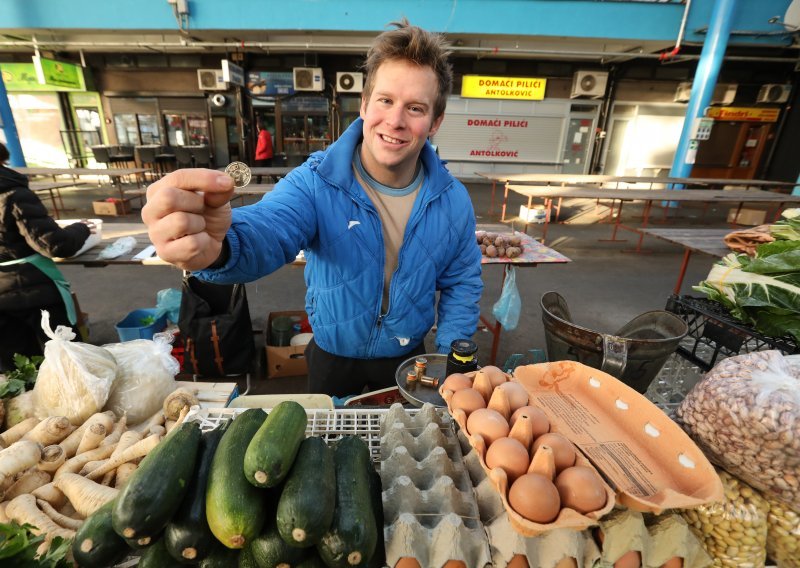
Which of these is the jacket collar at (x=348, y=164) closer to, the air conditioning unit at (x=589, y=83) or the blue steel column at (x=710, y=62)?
the blue steel column at (x=710, y=62)

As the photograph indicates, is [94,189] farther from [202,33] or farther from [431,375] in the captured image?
[431,375]

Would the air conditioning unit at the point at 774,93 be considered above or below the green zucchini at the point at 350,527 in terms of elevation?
above

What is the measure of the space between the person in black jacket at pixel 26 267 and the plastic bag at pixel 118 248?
0.41m

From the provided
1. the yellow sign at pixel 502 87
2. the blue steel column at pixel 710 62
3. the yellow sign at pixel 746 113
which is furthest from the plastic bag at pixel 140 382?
the yellow sign at pixel 746 113

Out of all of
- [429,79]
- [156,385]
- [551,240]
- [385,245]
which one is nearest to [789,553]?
[385,245]

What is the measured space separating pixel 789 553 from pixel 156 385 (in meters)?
2.61

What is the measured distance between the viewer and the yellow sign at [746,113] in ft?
49.7

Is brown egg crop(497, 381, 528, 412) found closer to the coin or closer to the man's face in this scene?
the man's face

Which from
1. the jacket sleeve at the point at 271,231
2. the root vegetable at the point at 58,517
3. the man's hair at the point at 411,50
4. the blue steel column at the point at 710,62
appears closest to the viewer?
the jacket sleeve at the point at 271,231

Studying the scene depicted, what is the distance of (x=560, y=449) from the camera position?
96 cm

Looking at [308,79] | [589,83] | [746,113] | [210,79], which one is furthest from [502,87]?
[210,79]

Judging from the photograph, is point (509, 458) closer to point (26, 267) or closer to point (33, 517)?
point (33, 517)

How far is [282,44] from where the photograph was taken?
446 inches

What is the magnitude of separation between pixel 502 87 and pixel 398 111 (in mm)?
15548
